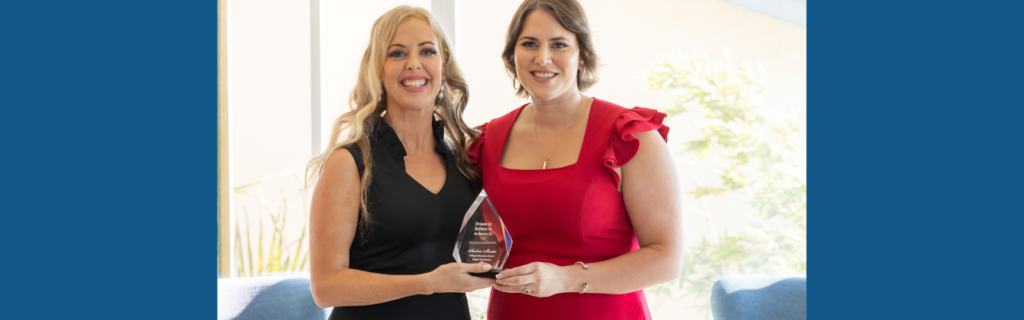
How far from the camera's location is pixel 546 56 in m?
1.71

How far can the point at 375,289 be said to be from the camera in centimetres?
155

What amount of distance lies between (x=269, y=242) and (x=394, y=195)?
2.73 metres

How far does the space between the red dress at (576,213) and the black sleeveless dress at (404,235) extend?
0.48ft

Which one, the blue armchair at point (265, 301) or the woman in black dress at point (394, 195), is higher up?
the woman in black dress at point (394, 195)

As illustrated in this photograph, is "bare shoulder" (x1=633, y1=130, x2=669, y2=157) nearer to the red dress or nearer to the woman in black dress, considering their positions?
the red dress

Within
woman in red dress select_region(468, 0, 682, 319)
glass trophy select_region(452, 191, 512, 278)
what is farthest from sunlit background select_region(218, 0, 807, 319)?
glass trophy select_region(452, 191, 512, 278)

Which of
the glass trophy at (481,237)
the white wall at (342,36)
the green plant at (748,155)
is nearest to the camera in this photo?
the glass trophy at (481,237)

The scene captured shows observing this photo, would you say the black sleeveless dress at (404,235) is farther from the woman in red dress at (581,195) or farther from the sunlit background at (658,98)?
the sunlit background at (658,98)

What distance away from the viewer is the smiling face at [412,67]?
1730 mm

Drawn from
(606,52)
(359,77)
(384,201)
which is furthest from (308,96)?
(384,201)

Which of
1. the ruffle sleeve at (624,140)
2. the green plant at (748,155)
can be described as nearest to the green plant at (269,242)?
the green plant at (748,155)

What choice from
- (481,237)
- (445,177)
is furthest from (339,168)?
(481,237)

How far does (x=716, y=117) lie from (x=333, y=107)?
7.45 feet

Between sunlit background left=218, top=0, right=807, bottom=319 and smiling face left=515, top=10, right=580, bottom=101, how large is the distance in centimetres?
Answer: 206
